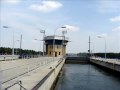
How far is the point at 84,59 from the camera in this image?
121 meters

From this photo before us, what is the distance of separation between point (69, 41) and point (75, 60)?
41045 millimetres

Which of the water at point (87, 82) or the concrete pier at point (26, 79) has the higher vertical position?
the concrete pier at point (26, 79)

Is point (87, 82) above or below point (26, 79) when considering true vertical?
below

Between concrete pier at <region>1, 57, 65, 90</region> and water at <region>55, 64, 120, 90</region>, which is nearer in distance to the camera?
concrete pier at <region>1, 57, 65, 90</region>

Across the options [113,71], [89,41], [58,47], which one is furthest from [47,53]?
[113,71]

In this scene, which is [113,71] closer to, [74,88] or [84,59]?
[74,88]

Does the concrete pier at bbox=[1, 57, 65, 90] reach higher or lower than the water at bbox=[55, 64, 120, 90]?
higher

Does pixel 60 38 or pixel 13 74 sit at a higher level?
pixel 60 38

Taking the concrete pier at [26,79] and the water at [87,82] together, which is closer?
the concrete pier at [26,79]

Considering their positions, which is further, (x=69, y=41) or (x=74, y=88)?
(x=69, y=41)

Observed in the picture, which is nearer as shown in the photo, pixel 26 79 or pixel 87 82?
pixel 26 79

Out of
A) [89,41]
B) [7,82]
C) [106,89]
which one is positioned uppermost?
[89,41]

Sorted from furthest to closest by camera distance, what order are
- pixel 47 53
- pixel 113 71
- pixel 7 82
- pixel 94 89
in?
pixel 47 53 < pixel 113 71 < pixel 94 89 < pixel 7 82

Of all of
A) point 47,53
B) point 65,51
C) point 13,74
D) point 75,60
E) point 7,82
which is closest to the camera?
point 7,82
